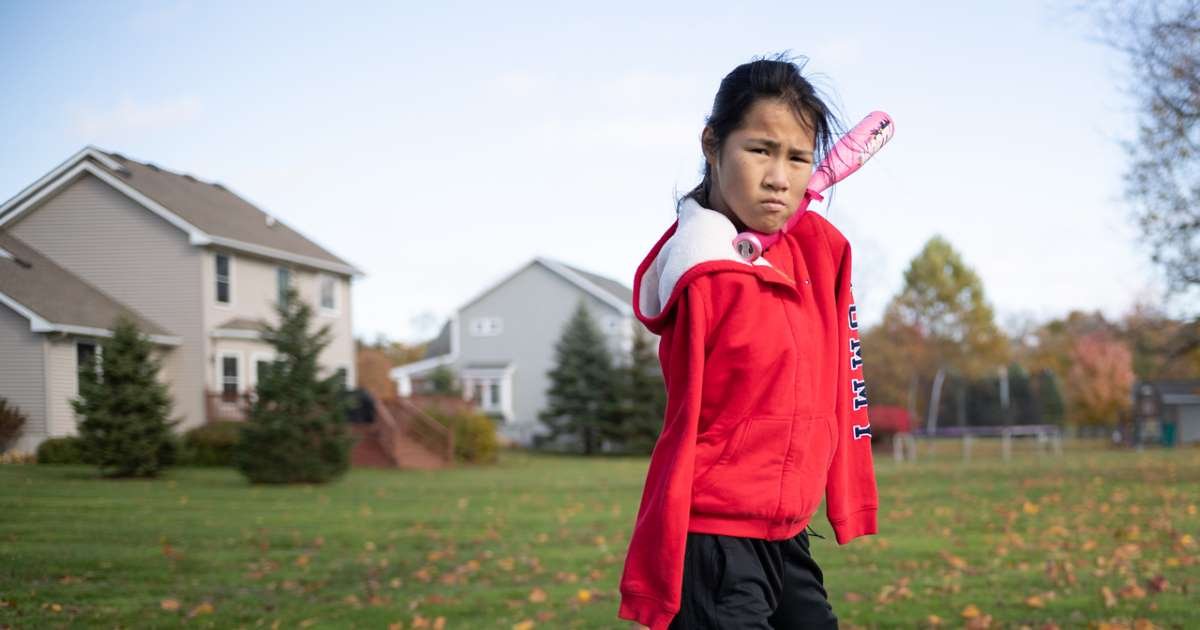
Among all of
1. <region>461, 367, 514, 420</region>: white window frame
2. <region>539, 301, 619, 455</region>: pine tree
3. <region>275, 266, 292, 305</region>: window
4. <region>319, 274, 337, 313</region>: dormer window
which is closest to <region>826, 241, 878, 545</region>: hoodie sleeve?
<region>275, 266, 292, 305</region>: window

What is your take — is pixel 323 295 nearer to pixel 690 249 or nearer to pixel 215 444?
pixel 215 444

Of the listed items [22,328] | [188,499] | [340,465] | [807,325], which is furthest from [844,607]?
[340,465]

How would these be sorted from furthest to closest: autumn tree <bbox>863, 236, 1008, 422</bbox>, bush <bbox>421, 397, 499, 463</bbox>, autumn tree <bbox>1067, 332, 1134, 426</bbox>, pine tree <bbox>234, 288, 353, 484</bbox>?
autumn tree <bbox>863, 236, 1008, 422</bbox> < autumn tree <bbox>1067, 332, 1134, 426</bbox> < bush <bbox>421, 397, 499, 463</bbox> < pine tree <bbox>234, 288, 353, 484</bbox>

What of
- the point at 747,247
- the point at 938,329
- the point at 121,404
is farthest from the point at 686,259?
the point at 938,329

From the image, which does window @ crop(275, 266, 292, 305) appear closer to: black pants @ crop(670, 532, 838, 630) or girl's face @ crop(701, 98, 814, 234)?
girl's face @ crop(701, 98, 814, 234)

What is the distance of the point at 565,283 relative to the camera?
140 feet

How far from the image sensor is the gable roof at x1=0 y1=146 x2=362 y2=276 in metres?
5.89

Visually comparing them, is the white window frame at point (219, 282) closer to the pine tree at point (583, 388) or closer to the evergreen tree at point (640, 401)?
the evergreen tree at point (640, 401)

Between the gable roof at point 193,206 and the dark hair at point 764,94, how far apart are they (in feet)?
14.8

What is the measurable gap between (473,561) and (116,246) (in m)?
3.48

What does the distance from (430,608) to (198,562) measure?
7.82 ft

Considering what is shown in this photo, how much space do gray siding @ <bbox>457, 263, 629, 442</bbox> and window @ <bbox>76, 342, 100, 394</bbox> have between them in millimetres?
35430

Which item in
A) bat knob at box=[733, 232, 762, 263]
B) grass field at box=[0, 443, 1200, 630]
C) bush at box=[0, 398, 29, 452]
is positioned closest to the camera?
bat knob at box=[733, 232, 762, 263]

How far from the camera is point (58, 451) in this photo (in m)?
5.58
